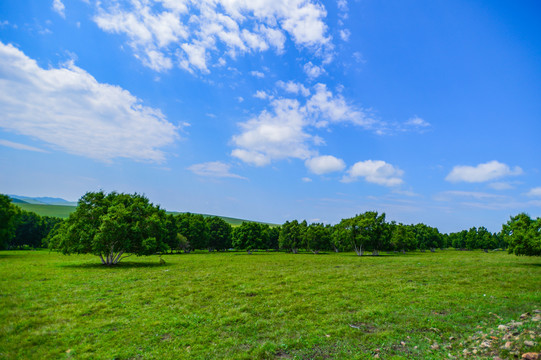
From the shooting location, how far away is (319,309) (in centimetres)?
1864

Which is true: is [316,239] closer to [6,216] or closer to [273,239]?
[273,239]

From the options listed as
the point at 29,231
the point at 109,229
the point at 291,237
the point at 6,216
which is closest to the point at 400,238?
the point at 291,237

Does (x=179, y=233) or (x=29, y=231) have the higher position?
(x=179, y=233)

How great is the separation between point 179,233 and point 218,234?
62.9ft

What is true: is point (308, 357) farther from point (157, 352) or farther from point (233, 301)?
point (233, 301)

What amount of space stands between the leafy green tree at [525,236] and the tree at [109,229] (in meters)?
66.3

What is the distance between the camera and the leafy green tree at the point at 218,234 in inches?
→ 4276

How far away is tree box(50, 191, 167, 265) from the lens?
130 ft

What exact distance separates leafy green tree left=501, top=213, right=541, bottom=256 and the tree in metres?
66.3

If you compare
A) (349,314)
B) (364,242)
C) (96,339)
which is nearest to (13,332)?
(96,339)

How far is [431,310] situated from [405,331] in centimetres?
575

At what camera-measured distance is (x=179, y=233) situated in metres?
94.3

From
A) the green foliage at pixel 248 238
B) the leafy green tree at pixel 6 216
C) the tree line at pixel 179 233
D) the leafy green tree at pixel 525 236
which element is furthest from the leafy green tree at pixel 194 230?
the leafy green tree at pixel 525 236

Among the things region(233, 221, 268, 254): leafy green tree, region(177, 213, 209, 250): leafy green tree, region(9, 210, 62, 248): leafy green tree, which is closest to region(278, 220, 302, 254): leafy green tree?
region(233, 221, 268, 254): leafy green tree
